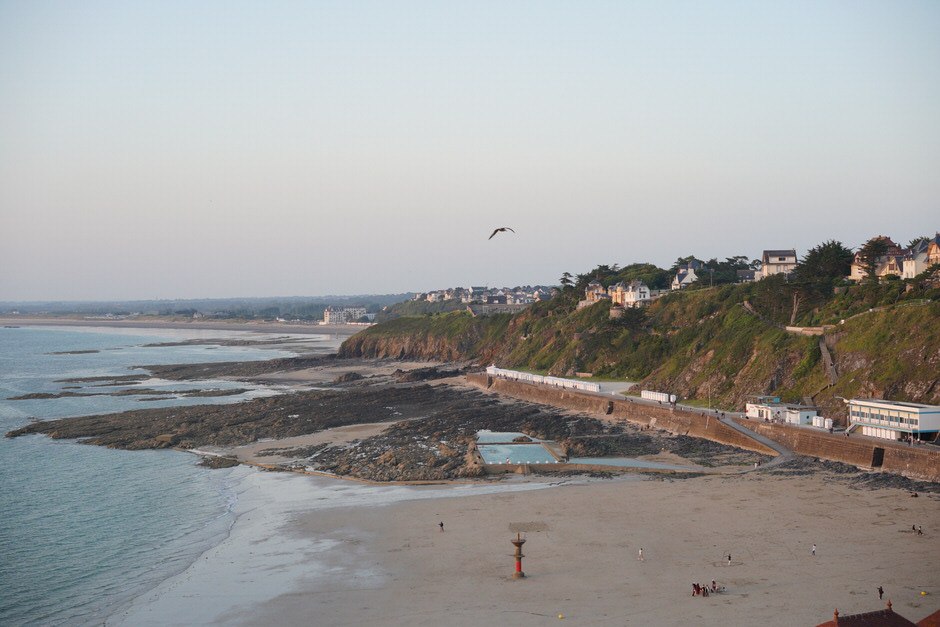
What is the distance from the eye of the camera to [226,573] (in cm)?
2667

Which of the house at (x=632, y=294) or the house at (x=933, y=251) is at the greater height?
the house at (x=933, y=251)

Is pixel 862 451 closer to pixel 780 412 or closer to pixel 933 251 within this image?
pixel 780 412

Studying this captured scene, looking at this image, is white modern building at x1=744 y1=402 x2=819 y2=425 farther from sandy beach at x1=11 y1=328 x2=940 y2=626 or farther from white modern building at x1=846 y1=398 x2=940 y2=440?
sandy beach at x1=11 y1=328 x2=940 y2=626

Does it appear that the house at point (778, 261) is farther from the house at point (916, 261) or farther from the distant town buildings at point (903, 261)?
the house at point (916, 261)

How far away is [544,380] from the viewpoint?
6925 centimetres

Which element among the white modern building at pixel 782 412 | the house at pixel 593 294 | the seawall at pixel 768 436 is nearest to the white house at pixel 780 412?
the white modern building at pixel 782 412

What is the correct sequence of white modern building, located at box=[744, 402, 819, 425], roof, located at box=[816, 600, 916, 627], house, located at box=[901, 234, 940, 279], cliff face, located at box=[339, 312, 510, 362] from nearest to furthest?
roof, located at box=[816, 600, 916, 627]
white modern building, located at box=[744, 402, 819, 425]
house, located at box=[901, 234, 940, 279]
cliff face, located at box=[339, 312, 510, 362]

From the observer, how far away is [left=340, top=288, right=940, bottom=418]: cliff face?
139 ft

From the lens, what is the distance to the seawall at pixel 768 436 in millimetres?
34406

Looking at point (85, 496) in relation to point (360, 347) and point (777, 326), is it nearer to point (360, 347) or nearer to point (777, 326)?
point (777, 326)

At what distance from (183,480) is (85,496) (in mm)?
4815

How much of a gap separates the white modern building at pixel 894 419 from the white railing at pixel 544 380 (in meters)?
24.3

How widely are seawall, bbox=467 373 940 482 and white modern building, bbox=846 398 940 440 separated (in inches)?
37.1

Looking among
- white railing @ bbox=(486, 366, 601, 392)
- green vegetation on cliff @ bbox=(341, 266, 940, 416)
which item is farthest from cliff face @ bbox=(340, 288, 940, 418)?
white railing @ bbox=(486, 366, 601, 392)
